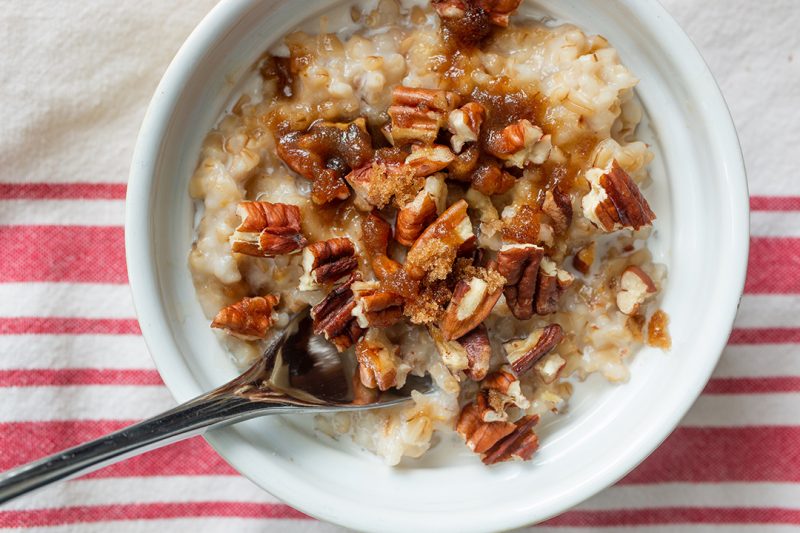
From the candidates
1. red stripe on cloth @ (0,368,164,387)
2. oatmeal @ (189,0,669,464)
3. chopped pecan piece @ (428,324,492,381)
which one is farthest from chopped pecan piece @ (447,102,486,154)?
red stripe on cloth @ (0,368,164,387)

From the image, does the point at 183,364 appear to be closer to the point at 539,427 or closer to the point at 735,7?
→ the point at 539,427

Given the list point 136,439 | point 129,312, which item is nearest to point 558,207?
point 136,439

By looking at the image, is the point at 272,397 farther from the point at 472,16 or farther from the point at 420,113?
the point at 472,16

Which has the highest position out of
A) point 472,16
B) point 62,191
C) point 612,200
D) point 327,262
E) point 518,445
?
point 472,16

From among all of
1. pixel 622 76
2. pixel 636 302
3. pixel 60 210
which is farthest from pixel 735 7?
pixel 60 210

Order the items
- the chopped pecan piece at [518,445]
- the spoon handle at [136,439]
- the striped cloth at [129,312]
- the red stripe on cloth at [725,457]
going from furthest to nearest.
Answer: the red stripe on cloth at [725,457]
the striped cloth at [129,312]
the chopped pecan piece at [518,445]
the spoon handle at [136,439]

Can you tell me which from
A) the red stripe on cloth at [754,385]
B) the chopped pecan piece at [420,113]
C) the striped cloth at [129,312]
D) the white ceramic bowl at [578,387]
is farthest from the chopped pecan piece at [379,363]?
the red stripe on cloth at [754,385]

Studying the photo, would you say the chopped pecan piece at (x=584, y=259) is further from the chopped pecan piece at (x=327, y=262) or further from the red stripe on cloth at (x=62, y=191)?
the red stripe on cloth at (x=62, y=191)
